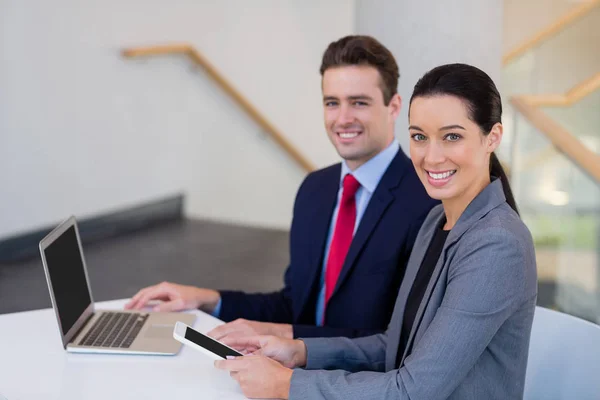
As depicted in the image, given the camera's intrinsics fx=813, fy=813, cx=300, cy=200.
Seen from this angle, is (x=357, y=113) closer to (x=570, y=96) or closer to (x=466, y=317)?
(x=466, y=317)

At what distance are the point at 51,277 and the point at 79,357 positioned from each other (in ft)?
0.64

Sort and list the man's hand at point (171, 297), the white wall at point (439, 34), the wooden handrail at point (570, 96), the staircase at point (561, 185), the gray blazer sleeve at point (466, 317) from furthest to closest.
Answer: the wooden handrail at point (570, 96), the staircase at point (561, 185), the white wall at point (439, 34), the man's hand at point (171, 297), the gray blazer sleeve at point (466, 317)

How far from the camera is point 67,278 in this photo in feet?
6.55

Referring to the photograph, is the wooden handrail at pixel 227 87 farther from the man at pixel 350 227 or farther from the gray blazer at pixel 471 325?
the gray blazer at pixel 471 325

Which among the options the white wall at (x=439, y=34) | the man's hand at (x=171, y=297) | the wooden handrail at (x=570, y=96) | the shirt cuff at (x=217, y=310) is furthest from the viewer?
the wooden handrail at (x=570, y=96)

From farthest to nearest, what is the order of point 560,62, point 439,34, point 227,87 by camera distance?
point 227,87, point 560,62, point 439,34

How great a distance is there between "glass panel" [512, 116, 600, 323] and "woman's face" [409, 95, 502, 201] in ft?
6.27

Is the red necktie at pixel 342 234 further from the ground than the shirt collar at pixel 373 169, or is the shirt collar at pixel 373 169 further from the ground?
the shirt collar at pixel 373 169

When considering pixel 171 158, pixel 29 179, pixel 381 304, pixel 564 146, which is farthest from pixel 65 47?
pixel 381 304

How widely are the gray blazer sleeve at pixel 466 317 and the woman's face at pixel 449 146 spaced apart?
0.52 ft

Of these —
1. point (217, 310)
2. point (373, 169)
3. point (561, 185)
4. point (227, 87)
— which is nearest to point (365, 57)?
point (373, 169)

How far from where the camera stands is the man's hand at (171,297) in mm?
2221

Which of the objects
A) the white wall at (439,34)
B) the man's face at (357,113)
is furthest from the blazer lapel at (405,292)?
the white wall at (439,34)

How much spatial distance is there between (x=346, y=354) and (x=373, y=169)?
2.08 ft
